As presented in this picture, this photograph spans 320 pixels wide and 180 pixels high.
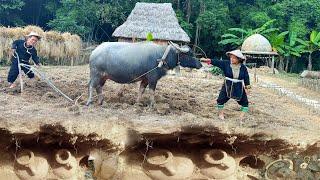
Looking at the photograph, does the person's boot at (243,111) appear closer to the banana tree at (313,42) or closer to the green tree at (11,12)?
the banana tree at (313,42)

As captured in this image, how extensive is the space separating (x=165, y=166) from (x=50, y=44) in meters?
14.3

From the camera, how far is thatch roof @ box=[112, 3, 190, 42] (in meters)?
20.6

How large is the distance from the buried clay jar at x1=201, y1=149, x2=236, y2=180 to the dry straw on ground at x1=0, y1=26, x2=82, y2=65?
43.0 ft

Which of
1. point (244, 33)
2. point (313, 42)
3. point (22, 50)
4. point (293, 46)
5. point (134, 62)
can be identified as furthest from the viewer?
point (244, 33)

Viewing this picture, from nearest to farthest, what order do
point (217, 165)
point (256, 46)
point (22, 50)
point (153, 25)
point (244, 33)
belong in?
1. point (217, 165)
2. point (22, 50)
3. point (256, 46)
4. point (153, 25)
5. point (244, 33)

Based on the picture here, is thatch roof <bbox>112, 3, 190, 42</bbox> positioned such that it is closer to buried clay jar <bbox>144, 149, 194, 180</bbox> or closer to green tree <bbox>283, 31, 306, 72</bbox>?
green tree <bbox>283, 31, 306, 72</bbox>

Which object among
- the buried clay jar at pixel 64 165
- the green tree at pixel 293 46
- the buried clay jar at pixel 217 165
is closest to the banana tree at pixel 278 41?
the green tree at pixel 293 46

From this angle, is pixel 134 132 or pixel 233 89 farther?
pixel 233 89

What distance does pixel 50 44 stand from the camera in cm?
1906

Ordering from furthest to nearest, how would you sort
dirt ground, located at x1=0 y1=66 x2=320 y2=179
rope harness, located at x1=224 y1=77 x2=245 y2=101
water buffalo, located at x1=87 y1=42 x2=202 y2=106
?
water buffalo, located at x1=87 y1=42 x2=202 y2=106 < rope harness, located at x1=224 y1=77 x2=245 y2=101 < dirt ground, located at x1=0 y1=66 x2=320 y2=179

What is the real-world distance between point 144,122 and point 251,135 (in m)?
1.44

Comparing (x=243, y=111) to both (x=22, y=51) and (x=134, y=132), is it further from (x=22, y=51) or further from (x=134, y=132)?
(x=22, y=51)

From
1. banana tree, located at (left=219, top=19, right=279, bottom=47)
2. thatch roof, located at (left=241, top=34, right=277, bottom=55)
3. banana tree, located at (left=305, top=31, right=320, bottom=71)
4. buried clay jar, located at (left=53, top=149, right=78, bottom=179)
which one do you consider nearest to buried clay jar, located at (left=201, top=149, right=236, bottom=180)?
buried clay jar, located at (left=53, top=149, right=78, bottom=179)

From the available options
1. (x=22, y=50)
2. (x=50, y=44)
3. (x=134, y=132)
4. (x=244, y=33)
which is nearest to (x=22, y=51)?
(x=22, y=50)
